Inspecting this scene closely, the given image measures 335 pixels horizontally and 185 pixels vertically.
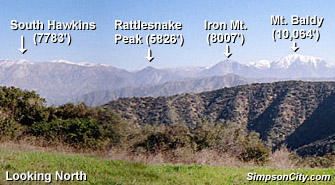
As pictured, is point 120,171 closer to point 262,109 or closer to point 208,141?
point 208,141

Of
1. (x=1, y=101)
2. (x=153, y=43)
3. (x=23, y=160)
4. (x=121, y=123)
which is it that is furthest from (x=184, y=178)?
(x=1, y=101)

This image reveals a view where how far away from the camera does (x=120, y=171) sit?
7.36 m

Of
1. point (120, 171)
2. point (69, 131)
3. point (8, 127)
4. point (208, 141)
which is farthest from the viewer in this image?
point (208, 141)

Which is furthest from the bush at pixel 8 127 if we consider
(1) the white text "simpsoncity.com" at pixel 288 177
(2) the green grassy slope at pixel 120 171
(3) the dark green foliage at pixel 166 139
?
(1) the white text "simpsoncity.com" at pixel 288 177

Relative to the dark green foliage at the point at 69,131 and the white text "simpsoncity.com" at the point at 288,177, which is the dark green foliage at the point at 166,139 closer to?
the dark green foliage at the point at 69,131

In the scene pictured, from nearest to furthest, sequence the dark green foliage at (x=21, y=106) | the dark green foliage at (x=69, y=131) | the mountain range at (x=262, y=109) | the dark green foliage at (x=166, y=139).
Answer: the dark green foliage at (x=69, y=131) → the dark green foliage at (x=166, y=139) → the dark green foliage at (x=21, y=106) → the mountain range at (x=262, y=109)

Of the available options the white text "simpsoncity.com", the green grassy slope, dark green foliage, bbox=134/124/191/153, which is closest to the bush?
dark green foliage, bbox=134/124/191/153

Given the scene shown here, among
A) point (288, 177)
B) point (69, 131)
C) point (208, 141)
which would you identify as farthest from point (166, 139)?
point (288, 177)

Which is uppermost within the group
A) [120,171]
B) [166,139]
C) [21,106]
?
[21,106]

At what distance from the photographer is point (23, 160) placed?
Result: 7.49 meters

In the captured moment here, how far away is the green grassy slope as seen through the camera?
22.3ft

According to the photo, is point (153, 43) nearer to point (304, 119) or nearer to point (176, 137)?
point (176, 137)

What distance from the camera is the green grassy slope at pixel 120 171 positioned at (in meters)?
6.79

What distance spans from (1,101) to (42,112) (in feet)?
6.12
